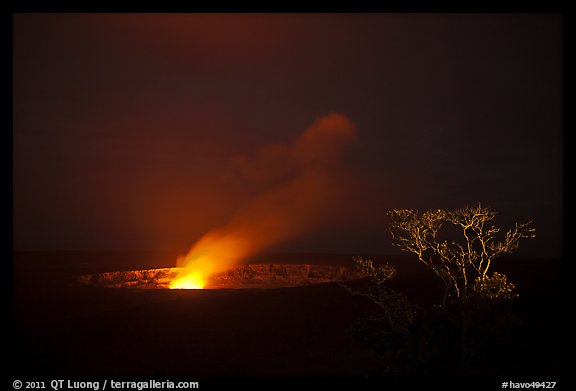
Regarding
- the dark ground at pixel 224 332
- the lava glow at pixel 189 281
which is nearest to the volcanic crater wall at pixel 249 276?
the lava glow at pixel 189 281

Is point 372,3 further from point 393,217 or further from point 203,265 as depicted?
point 203,265

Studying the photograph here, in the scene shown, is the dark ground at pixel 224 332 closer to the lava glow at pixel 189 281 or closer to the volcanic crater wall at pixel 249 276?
→ the volcanic crater wall at pixel 249 276

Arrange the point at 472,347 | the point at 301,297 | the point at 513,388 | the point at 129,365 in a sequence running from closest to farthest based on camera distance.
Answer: the point at 513,388 < the point at 472,347 < the point at 129,365 < the point at 301,297

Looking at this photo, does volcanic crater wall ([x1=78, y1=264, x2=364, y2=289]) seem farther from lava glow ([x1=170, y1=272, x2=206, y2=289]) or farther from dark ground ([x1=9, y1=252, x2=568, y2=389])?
dark ground ([x1=9, y1=252, x2=568, y2=389])

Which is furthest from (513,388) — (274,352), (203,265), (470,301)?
(203,265)

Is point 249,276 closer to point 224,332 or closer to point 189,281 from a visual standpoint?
point 189,281

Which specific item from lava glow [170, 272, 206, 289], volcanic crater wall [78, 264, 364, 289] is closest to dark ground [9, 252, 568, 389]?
volcanic crater wall [78, 264, 364, 289]

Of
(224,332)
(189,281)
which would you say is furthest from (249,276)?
(224,332)

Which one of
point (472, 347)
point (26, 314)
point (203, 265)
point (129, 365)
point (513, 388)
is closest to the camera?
point (513, 388)

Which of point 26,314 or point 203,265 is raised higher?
point 203,265
